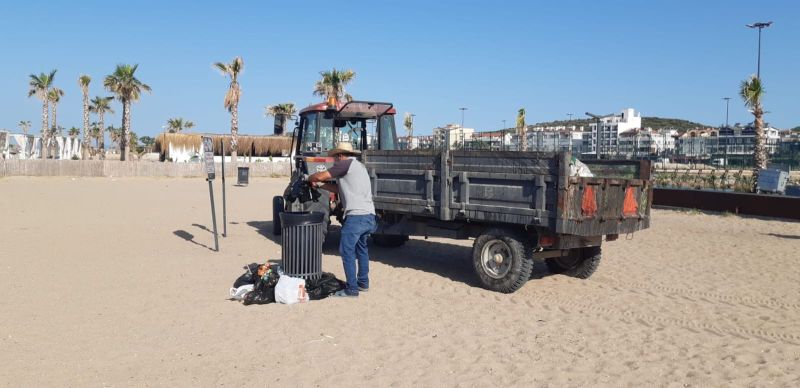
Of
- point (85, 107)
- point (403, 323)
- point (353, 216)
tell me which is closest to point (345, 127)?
point (353, 216)

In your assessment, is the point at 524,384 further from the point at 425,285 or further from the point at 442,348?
the point at 425,285

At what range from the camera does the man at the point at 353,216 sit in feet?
25.4

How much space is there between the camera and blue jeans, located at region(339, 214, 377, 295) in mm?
7703

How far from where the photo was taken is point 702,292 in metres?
8.40

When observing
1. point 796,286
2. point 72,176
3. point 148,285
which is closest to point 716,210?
point 796,286

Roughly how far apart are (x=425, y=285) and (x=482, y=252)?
0.90 meters

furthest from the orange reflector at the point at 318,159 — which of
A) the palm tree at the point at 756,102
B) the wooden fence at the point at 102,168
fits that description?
the wooden fence at the point at 102,168

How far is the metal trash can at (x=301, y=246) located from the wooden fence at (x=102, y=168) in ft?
124

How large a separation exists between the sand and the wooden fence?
32141 mm

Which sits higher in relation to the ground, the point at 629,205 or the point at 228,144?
the point at 228,144

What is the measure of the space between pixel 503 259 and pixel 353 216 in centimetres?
195

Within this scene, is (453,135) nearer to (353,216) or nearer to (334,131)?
(334,131)

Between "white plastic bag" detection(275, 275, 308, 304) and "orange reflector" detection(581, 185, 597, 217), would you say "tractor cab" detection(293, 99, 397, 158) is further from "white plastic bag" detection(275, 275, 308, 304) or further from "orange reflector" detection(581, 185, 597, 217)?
"orange reflector" detection(581, 185, 597, 217)

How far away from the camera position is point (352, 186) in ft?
25.9
